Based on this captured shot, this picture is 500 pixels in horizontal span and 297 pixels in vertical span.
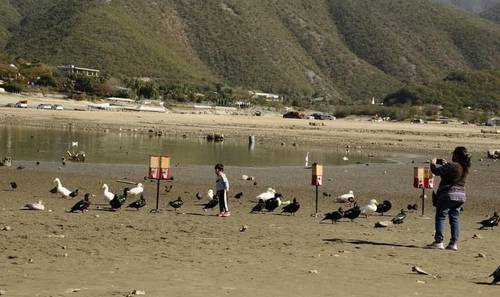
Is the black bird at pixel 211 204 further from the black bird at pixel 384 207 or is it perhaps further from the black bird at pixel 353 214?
the black bird at pixel 384 207

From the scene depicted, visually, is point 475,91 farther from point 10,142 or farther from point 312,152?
point 10,142

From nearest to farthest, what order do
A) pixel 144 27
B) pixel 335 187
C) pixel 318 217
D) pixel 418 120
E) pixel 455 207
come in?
pixel 455 207, pixel 318 217, pixel 335 187, pixel 418 120, pixel 144 27

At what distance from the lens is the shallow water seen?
1152 inches

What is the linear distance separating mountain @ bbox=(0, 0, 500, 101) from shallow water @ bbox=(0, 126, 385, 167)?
84416 millimetres

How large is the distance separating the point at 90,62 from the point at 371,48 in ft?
269

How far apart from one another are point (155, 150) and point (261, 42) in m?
128

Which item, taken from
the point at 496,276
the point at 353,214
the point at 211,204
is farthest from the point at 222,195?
the point at 496,276

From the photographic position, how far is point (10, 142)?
113 ft

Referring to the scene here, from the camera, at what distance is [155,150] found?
34.0 m

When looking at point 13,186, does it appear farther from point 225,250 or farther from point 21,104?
point 21,104

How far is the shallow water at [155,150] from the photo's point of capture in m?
29.3

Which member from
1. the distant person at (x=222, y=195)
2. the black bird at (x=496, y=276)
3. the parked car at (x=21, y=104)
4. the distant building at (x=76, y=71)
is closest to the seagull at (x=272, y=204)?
the distant person at (x=222, y=195)

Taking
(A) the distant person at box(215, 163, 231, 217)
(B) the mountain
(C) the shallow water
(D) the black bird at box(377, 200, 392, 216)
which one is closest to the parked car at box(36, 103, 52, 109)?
(C) the shallow water

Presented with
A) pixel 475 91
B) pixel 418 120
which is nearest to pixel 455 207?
pixel 418 120
